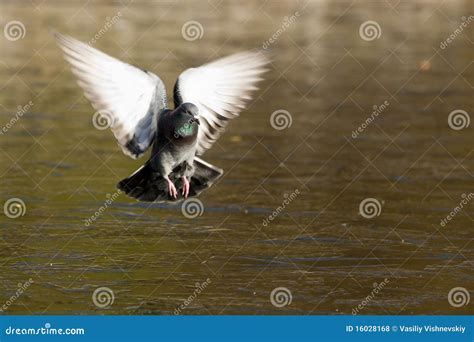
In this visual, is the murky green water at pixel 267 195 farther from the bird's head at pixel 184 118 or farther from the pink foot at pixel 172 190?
the bird's head at pixel 184 118

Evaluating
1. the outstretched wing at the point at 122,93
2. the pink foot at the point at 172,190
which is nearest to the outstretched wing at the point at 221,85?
the outstretched wing at the point at 122,93

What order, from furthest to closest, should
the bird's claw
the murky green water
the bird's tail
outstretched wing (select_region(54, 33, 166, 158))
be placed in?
the murky green water → the bird's tail → the bird's claw → outstretched wing (select_region(54, 33, 166, 158))

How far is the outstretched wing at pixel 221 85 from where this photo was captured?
7.74 meters

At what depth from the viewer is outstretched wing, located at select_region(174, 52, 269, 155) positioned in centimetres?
774

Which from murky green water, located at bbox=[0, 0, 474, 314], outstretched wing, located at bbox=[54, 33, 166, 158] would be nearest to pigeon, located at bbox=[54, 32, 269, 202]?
outstretched wing, located at bbox=[54, 33, 166, 158]

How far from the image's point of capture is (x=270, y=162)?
13.7m

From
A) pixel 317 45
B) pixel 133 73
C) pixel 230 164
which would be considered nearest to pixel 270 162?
pixel 230 164

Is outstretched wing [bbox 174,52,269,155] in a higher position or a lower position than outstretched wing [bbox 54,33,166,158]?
higher

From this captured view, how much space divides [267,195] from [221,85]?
4350mm

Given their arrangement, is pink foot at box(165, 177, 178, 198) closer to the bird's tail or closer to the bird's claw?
the bird's claw

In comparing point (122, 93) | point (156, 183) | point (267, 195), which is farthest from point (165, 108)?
point (267, 195)

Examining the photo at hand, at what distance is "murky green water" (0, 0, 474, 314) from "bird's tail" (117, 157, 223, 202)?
1.11 metres

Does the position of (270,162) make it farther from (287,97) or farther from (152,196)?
(152,196)

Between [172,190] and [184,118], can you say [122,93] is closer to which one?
[184,118]
